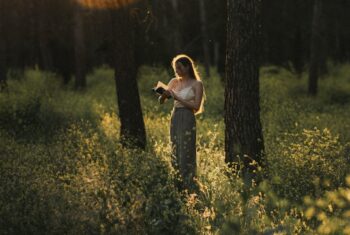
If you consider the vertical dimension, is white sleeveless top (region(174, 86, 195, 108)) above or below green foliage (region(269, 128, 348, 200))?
above

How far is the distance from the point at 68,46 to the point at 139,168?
957 inches

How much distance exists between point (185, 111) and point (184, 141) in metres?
0.49

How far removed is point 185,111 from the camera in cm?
871

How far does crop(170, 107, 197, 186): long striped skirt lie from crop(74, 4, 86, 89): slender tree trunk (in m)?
18.3

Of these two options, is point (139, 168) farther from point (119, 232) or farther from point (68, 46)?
point (68, 46)

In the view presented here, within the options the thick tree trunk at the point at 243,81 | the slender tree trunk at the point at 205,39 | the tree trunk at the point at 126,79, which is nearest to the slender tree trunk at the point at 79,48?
the slender tree trunk at the point at 205,39

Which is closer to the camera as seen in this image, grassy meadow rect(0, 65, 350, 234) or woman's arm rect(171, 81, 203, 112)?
grassy meadow rect(0, 65, 350, 234)

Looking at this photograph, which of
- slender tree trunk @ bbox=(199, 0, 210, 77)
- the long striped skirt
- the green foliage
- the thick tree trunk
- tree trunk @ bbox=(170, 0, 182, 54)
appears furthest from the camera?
slender tree trunk @ bbox=(199, 0, 210, 77)

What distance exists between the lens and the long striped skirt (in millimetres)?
8664

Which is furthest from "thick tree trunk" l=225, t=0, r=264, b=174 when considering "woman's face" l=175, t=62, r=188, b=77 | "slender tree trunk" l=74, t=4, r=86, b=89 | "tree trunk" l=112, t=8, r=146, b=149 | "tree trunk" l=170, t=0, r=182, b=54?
"tree trunk" l=170, t=0, r=182, b=54

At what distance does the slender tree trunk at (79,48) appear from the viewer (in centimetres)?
2620

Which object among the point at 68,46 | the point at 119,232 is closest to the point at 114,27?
the point at 119,232

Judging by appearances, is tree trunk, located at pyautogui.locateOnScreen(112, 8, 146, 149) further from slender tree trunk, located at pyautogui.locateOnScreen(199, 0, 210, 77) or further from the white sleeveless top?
slender tree trunk, located at pyautogui.locateOnScreen(199, 0, 210, 77)

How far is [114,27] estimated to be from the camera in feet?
37.8
